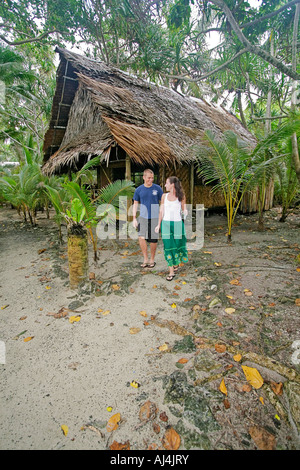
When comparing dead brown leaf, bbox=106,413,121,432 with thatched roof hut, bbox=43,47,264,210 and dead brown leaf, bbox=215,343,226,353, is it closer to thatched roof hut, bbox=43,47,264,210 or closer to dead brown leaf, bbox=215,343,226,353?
dead brown leaf, bbox=215,343,226,353

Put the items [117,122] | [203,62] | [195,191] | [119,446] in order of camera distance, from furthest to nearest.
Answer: [195,191], [203,62], [117,122], [119,446]

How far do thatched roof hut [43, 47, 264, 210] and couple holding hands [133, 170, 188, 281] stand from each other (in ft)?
6.08

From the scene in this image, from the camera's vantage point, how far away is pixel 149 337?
84.8 inches

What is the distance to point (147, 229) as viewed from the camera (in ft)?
11.7

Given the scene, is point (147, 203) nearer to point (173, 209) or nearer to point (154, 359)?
point (173, 209)

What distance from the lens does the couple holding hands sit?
3.03 m

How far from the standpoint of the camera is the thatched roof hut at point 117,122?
5266 millimetres

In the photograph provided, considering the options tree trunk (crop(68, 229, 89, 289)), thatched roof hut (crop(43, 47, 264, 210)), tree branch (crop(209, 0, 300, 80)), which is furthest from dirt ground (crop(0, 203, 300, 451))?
thatched roof hut (crop(43, 47, 264, 210))

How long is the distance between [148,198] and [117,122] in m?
2.85

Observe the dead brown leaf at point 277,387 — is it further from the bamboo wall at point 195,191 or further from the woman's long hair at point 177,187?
the bamboo wall at point 195,191

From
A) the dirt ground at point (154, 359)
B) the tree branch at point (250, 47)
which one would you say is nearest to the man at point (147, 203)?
the dirt ground at point (154, 359)

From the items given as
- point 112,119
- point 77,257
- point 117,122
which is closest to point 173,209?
point 77,257

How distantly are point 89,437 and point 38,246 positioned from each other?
4.75 meters
